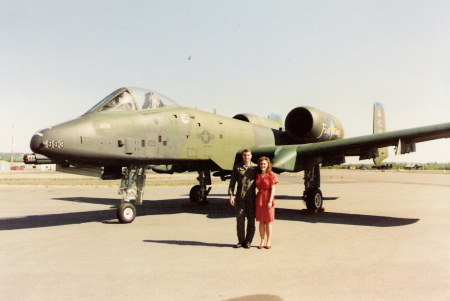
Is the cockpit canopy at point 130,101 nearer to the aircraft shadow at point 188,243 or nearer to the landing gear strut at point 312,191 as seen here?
the aircraft shadow at point 188,243

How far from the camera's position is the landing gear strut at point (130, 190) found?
28.9 feet

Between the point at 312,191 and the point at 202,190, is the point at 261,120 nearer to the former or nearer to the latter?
the point at 202,190

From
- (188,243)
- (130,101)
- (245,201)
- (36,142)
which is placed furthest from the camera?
(130,101)

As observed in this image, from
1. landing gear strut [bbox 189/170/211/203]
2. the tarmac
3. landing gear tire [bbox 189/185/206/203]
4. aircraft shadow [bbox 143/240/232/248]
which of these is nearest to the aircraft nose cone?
the tarmac

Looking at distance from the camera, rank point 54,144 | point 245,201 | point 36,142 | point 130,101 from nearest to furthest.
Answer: point 245,201 < point 36,142 < point 54,144 < point 130,101

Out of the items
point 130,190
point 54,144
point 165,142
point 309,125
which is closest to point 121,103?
point 165,142

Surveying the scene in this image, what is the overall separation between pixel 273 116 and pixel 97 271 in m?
12.1

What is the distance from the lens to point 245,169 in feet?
21.6

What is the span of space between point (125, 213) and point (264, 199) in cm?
418

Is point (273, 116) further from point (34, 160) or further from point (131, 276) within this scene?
point (131, 276)

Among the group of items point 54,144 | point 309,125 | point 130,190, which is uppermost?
point 309,125

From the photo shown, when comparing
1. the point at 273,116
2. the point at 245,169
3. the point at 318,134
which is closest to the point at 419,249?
the point at 245,169

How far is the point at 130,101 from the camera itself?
8.96 meters

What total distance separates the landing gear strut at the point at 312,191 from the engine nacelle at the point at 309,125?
1.71 meters
